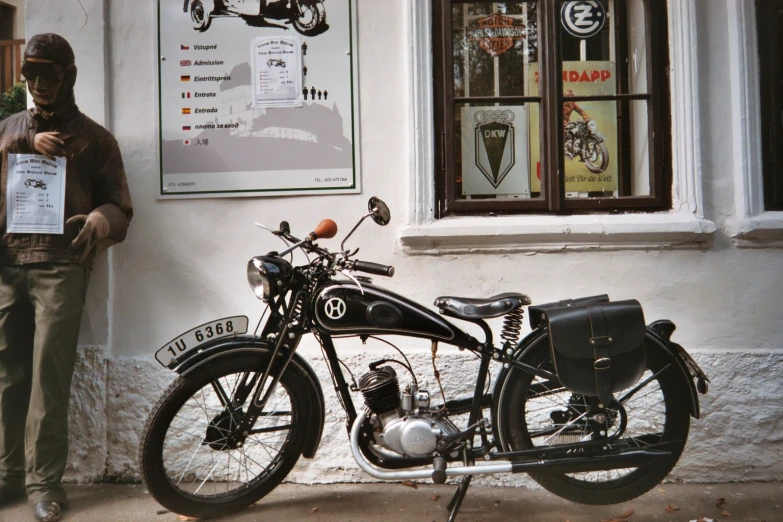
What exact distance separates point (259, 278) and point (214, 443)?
2.63 ft

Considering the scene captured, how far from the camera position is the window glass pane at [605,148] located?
4074mm

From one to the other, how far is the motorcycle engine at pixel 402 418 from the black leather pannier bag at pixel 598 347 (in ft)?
1.95

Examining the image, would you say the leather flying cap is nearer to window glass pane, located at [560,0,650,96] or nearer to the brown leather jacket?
the brown leather jacket

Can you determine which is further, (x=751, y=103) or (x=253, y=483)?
(x=751, y=103)

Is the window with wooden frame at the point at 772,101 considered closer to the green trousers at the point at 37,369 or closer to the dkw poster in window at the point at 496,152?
the dkw poster in window at the point at 496,152

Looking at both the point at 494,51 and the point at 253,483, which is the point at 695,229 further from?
the point at 253,483

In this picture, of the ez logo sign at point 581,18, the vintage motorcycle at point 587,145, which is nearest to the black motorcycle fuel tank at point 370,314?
the vintage motorcycle at point 587,145

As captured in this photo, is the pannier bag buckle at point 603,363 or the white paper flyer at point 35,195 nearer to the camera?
the pannier bag buckle at point 603,363

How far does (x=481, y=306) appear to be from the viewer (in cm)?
302

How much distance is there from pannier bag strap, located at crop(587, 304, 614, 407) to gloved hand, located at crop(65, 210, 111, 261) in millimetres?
2452

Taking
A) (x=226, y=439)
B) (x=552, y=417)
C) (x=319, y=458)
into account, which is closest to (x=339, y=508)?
(x=319, y=458)

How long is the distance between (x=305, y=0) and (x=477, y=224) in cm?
163

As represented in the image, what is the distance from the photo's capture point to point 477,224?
3.88 m

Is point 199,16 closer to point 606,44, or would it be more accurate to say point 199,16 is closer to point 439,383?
point 606,44
